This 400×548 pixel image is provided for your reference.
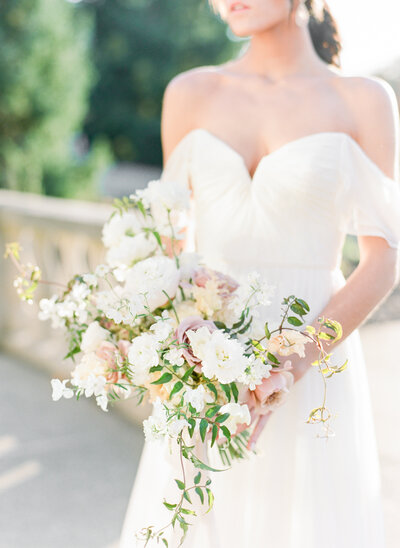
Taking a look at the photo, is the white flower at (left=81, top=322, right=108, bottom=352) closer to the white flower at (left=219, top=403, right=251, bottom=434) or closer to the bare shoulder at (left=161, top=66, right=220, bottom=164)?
the white flower at (left=219, top=403, right=251, bottom=434)

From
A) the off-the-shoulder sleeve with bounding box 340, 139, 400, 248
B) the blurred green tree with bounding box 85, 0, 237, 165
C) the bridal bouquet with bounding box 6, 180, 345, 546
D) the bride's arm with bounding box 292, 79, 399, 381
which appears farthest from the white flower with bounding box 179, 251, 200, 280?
the blurred green tree with bounding box 85, 0, 237, 165

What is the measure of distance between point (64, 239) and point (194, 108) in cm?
383

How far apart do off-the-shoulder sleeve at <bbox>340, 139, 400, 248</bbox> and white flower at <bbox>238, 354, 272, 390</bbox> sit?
0.71m

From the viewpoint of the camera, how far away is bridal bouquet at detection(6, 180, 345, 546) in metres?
1.59

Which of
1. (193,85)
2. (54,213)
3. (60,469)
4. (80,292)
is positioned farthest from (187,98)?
(54,213)

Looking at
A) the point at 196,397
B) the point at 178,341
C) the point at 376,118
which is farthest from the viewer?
the point at 376,118

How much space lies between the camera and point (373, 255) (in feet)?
7.03

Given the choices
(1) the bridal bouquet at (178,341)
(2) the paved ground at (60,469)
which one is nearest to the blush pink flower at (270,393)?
(1) the bridal bouquet at (178,341)

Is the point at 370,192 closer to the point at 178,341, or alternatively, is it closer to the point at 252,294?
the point at 252,294

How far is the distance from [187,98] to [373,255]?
81cm

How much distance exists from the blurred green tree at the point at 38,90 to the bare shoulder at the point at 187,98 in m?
13.2

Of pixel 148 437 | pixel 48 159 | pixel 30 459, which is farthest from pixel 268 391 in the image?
pixel 48 159

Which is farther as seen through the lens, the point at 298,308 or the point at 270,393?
the point at 270,393

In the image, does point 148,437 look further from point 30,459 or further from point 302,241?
point 30,459
